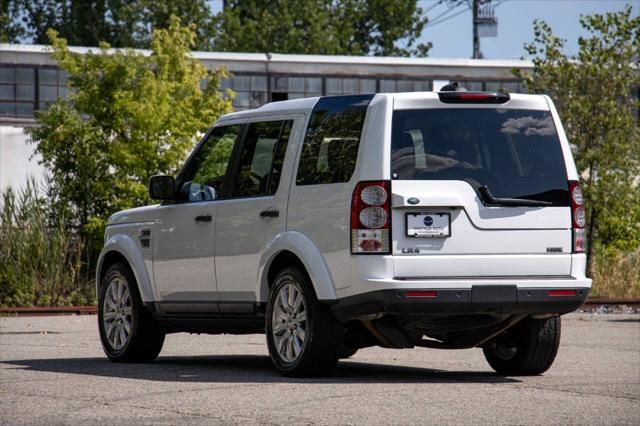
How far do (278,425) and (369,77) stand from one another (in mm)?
38018

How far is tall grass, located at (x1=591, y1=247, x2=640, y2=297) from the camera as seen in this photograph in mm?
24969

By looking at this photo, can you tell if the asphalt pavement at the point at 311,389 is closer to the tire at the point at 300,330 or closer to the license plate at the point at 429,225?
the tire at the point at 300,330

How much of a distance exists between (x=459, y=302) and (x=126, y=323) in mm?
3739

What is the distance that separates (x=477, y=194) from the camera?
975 cm

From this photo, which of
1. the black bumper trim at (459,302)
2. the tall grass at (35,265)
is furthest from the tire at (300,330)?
the tall grass at (35,265)

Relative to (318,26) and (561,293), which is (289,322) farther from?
(318,26)

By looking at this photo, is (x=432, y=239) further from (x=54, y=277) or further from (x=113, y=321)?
(x=54, y=277)

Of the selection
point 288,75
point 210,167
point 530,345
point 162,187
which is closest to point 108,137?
point 162,187

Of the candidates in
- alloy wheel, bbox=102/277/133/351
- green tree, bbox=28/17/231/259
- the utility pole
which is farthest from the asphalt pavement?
the utility pole

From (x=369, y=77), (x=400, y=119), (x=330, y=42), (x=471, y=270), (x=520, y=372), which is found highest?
(x=330, y=42)

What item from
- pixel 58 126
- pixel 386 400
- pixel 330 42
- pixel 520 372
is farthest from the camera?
pixel 330 42

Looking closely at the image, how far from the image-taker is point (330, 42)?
70.3m

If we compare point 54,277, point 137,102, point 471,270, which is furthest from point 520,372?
point 137,102

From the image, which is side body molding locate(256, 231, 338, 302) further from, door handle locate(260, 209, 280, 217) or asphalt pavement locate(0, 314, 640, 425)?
asphalt pavement locate(0, 314, 640, 425)
